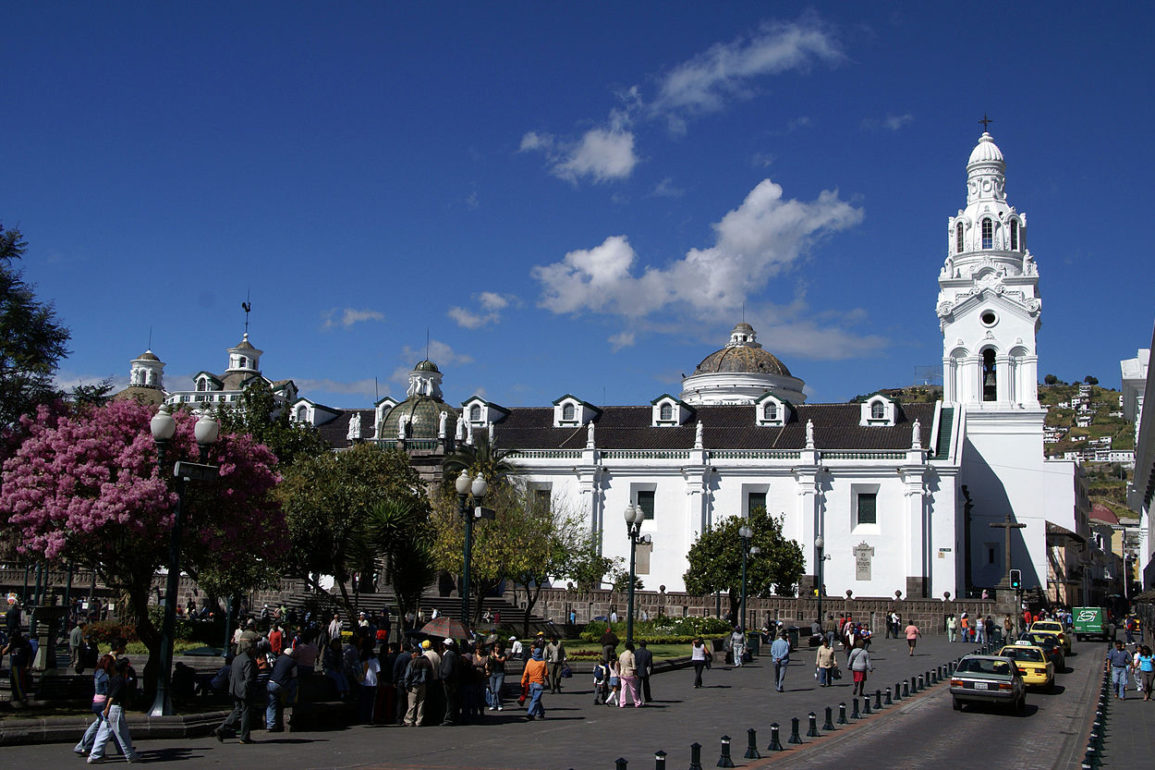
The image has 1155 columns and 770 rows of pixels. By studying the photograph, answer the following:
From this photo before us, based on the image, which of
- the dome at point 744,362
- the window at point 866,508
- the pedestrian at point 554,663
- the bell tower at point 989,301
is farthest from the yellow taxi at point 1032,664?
the dome at point 744,362

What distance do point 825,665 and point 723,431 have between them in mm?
35759

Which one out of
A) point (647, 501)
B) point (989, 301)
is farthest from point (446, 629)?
point (989, 301)

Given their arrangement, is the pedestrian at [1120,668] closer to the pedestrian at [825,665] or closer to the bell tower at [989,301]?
the pedestrian at [825,665]

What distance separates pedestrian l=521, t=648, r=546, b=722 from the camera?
19312 mm

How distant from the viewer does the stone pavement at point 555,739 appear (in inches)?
568

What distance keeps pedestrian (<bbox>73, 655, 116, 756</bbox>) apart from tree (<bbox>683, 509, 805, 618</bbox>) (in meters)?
35.1

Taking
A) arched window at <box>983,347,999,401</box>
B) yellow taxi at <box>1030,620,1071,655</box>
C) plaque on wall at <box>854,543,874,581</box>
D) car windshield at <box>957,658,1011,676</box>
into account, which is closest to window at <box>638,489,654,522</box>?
plaque on wall at <box>854,543,874,581</box>

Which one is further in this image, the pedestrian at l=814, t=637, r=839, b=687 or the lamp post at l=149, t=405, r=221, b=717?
the pedestrian at l=814, t=637, r=839, b=687

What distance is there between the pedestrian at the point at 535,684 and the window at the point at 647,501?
40.3m

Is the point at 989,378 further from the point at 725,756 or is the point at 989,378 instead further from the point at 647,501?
the point at 725,756

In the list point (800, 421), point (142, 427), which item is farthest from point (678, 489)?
point (142, 427)

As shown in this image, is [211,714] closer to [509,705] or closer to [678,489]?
[509,705]

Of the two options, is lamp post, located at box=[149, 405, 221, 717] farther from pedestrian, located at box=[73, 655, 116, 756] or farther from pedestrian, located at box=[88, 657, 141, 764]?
pedestrian, located at box=[88, 657, 141, 764]

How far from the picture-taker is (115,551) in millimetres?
19953
